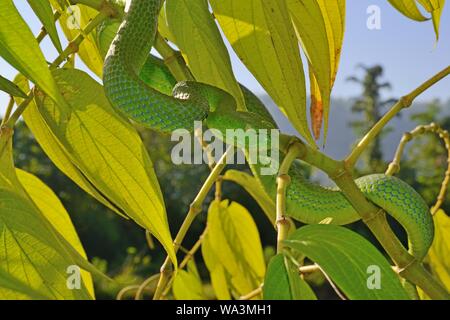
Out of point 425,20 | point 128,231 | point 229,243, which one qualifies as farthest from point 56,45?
point 128,231

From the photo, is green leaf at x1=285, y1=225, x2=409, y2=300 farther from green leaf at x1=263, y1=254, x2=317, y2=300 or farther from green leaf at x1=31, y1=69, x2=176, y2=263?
green leaf at x1=31, y1=69, x2=176, y2=263

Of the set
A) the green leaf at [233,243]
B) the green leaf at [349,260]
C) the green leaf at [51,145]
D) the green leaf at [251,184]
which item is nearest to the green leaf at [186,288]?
the green leaf at [233,243]

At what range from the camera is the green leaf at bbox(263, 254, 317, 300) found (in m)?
0.37

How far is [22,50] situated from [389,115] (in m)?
0.32

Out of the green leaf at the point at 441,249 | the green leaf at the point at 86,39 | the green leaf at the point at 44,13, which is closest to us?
the green leaf at the point at 44,13

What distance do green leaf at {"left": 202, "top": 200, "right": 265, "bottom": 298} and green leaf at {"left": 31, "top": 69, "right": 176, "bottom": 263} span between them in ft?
1.79

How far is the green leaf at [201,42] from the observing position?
58cm

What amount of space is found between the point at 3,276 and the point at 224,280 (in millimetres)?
804

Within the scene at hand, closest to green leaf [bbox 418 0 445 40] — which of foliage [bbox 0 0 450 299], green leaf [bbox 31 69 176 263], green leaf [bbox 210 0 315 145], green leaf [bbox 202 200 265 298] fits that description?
foliage [bbox 0 0 450 299]

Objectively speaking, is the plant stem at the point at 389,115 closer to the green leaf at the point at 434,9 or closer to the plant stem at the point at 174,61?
the green leaf at the point at 434,9

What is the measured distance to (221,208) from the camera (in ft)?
3.61

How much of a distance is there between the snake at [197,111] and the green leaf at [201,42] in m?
0.01

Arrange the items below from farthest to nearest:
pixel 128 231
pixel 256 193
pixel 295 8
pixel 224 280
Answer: pixel 128 231 → pixel 224 280 → pixel 256 193 → pixel 295 8
